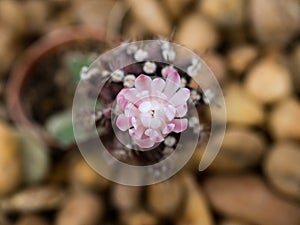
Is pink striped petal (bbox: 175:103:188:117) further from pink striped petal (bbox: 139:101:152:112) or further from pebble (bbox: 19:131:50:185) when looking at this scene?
pebble (bbox: 19:131:50:185)

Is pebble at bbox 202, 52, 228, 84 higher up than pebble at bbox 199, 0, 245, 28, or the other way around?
pebble at bbox 199, 0, 245, 28

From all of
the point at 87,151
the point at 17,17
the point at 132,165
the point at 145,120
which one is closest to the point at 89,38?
the point at 17,17

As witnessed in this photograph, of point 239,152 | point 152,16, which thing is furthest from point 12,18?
point 239,152

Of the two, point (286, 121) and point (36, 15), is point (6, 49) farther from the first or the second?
point (286, 121)

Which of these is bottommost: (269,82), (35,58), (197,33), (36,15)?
(269,82)

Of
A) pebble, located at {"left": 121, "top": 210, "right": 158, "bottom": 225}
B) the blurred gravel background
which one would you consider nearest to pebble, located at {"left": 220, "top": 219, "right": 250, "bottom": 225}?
the blurred gravel background

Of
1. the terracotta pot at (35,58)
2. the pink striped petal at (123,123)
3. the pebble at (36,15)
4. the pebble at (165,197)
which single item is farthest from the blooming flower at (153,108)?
the pebble at (36,15)
